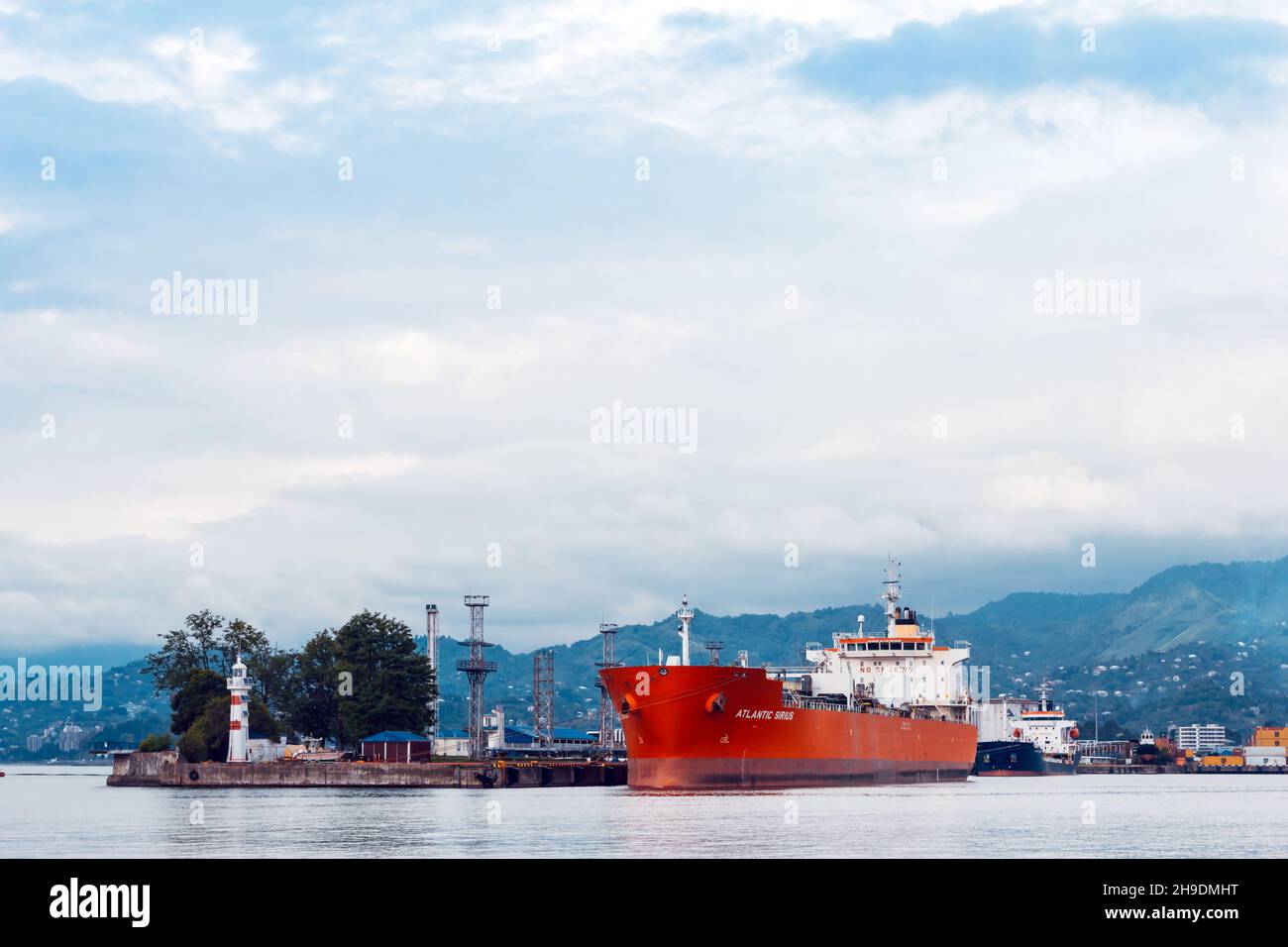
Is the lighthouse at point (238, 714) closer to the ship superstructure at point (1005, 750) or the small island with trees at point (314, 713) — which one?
the small island with trees at point (314, 713)

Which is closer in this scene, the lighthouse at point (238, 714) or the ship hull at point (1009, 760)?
the lighthouse at point (238, 714)

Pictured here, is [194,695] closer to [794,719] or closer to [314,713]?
[314,713]

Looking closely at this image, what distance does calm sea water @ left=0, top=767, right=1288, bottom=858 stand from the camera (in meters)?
47.2

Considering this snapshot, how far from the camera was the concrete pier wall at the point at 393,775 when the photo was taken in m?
111

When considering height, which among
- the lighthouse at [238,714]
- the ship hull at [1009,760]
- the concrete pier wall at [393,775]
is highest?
the lighthouse at [238,714]

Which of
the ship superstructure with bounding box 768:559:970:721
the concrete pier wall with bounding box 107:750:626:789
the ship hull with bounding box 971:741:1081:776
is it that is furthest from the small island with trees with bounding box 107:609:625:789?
the ship hull with bounding box 971:741:1081:776

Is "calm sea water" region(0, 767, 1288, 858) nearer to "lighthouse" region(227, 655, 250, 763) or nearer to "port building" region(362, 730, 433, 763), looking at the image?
"lighthouse" region(227, 655, 250, 763)

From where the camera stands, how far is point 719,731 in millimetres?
74562

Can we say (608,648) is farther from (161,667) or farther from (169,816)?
(169,816)

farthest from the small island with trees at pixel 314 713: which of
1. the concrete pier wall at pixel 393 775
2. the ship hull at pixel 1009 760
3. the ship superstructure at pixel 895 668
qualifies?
the ship hull at pixel 1009 760

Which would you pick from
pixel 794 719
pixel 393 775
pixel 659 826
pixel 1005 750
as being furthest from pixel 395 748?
pixel 659 826

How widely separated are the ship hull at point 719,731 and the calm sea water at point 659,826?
5.03 ft

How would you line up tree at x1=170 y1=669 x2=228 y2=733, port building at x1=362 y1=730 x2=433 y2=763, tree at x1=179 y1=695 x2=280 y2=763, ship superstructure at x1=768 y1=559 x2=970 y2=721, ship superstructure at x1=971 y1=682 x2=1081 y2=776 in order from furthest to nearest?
ship superstructure at x1=971 y1=682 x2=1081 y2=776
tree at x1=170 y1=669 x2=228 y2=733
tree at x1=179 y1=695 x2=280 y2=763
port building at x1=362 y1=730 x2=433 y2=763
ship superstructure at x1=768 y1=559 x2=970 y2=721

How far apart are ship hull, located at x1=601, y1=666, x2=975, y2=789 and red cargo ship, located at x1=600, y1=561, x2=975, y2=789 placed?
0.05 m
